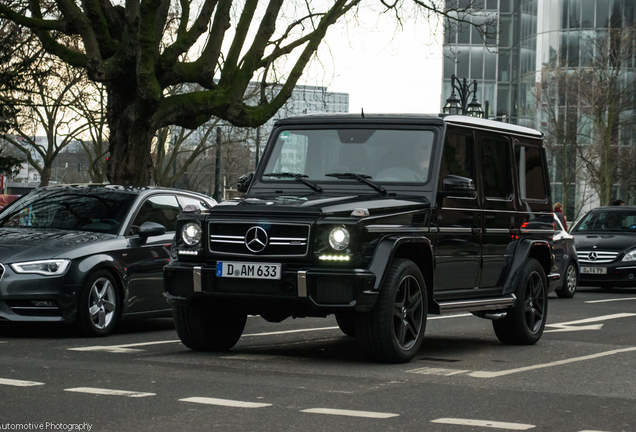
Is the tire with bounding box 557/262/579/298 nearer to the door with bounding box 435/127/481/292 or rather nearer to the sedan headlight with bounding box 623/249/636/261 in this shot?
the sedan headlight with bounding box 623/249/636/261

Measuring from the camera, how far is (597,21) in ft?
189

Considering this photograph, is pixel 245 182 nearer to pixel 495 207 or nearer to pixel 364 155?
pixel 364 155

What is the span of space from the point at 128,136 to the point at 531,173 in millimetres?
10773

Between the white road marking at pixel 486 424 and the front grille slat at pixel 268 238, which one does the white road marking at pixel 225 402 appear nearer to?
the white road marking at pixel 486 424

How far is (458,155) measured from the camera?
32.1ft

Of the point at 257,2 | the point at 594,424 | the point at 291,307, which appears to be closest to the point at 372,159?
the point at 291,307

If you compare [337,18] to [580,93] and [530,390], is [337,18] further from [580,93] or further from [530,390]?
[580,93]

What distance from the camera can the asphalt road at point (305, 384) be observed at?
19.3 ft

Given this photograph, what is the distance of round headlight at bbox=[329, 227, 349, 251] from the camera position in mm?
8031

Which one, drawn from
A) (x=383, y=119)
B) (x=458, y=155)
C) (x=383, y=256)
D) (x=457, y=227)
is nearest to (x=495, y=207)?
(x=458, y=155)

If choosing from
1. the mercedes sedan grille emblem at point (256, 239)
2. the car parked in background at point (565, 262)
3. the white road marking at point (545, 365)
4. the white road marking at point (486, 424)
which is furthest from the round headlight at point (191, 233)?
the car parked in background at point (565, 262)

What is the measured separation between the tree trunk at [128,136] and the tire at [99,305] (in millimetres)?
9137

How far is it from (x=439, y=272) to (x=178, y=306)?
225 centimetres

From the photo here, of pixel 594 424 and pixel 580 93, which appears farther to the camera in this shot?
pixel 580 93
